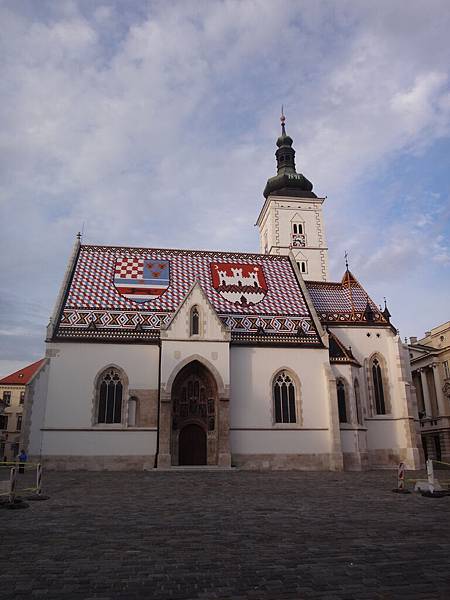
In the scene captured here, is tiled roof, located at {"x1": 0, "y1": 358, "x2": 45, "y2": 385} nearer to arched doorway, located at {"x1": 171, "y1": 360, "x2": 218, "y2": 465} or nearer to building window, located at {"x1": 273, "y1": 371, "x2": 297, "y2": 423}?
arched doorway, located at {"x1": 171, "y1": 360, "x2": 218, "y2": 465}

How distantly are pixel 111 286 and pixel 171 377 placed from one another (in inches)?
334

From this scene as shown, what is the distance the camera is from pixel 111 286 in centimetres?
3131

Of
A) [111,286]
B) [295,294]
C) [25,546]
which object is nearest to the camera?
[25,546]

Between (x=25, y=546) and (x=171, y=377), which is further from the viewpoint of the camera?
(x=171, y=377)

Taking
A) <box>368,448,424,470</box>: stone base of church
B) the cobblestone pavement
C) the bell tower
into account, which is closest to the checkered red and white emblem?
the cobblestone pavement

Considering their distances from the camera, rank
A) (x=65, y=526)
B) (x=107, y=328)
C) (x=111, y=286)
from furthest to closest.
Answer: (x=111, y=286), (x=107, y=328), (x=65, y=526)

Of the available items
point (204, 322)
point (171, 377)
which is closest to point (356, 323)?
point (204, 322)

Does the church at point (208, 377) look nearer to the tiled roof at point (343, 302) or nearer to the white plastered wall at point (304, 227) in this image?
the tiled roof at point (343, 302)

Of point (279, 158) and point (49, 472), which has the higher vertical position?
point (279, 158)

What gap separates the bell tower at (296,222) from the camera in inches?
2042

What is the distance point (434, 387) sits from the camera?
4631 centimetres

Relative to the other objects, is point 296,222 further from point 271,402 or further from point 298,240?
point 271,402

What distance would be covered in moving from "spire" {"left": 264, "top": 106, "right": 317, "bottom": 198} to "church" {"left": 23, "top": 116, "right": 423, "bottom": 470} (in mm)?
24344

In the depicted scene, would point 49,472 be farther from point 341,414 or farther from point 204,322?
point 341,414
